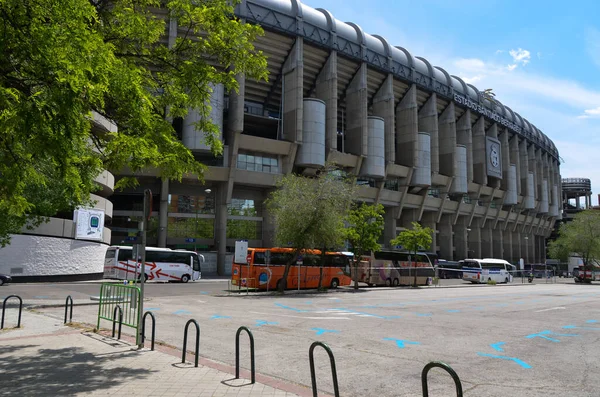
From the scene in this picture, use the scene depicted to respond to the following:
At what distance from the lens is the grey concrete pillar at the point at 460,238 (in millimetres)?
74000

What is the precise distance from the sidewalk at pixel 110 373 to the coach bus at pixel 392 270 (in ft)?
94.0

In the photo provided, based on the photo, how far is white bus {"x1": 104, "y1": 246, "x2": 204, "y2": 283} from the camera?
1357 inches

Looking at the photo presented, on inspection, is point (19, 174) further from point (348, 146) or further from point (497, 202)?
point (497, 202)

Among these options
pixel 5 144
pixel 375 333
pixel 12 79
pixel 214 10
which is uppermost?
pixel 214 10

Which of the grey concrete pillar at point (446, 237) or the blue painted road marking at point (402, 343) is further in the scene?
the grey concrete pillar at point (446, 237)

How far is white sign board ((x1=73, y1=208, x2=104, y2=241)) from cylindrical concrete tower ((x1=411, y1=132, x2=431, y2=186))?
43090mm

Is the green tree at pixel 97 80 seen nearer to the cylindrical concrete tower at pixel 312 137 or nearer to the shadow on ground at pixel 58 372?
the shadow on ground at pixel 58 372

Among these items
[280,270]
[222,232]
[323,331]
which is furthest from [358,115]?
[323,331]

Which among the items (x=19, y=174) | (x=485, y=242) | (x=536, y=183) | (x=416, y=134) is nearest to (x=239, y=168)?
(x=416, y=134)

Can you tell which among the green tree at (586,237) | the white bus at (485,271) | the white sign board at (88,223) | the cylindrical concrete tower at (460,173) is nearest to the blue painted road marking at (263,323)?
the white sign board at (88,223)

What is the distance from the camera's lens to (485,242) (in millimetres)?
82188

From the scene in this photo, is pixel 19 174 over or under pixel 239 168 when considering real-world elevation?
under

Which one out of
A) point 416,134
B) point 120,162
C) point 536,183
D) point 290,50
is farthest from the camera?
point 536,183

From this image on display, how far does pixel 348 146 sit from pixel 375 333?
47246mm
